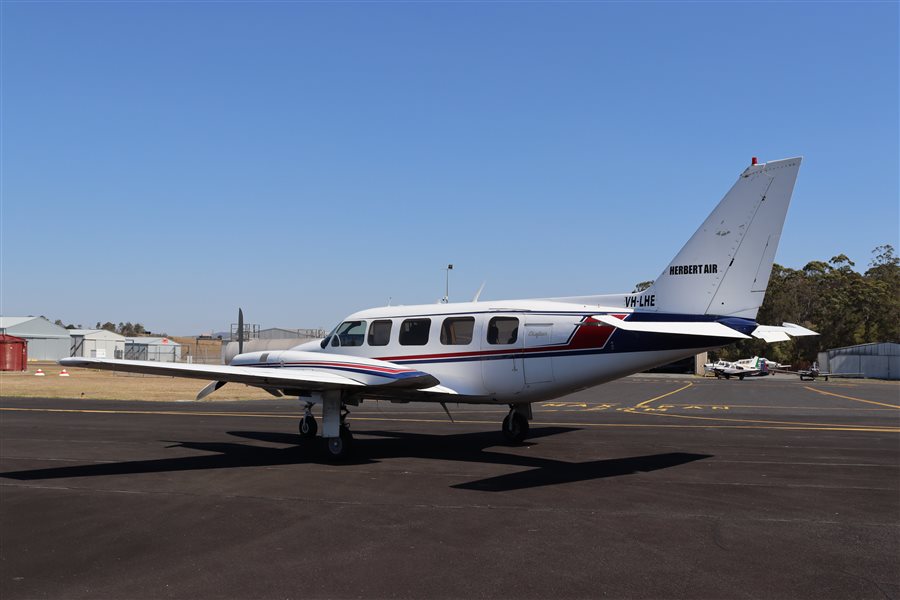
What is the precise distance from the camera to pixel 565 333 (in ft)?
48.2

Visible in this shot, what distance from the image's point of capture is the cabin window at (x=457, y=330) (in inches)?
632

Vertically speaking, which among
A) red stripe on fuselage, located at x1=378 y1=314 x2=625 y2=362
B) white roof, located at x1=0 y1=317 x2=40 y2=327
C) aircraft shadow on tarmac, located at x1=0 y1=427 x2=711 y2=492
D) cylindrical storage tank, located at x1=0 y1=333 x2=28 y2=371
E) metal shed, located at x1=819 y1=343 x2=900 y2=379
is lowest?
metal shed, located at x1=819 y1=343 x2=900 y2=379

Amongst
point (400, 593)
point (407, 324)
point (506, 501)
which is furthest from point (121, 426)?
point (400, 593)

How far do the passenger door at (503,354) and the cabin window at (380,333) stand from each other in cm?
280

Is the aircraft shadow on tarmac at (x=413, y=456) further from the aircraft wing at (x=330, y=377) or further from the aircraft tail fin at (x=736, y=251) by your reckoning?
the aircraft tail fin at (x=736, y=251)

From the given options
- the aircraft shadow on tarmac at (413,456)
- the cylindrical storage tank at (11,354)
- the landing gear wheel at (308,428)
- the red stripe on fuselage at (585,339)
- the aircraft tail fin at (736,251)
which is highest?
the aircraft tail fin at (736,251)

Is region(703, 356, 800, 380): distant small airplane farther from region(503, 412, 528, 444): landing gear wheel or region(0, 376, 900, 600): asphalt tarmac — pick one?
region(503, 412, 528, 444): landing gear wheel

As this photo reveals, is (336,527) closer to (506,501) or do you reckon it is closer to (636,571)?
(506,501)

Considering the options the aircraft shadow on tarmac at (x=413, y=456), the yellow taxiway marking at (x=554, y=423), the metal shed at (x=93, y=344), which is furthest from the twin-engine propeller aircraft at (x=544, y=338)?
the metal shed at (x=93, y=344)

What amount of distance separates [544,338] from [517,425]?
11.0 feet

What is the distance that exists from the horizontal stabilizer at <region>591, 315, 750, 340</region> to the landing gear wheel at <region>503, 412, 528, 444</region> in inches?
174

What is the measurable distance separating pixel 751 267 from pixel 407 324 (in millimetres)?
7800

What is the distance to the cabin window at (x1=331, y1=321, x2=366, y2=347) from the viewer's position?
17.7 m

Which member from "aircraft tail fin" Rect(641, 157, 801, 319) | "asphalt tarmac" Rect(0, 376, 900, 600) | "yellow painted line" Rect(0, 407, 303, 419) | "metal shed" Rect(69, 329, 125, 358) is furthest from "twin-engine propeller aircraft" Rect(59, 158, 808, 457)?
"metal shed" Rect(69, 329, 125, 358)
